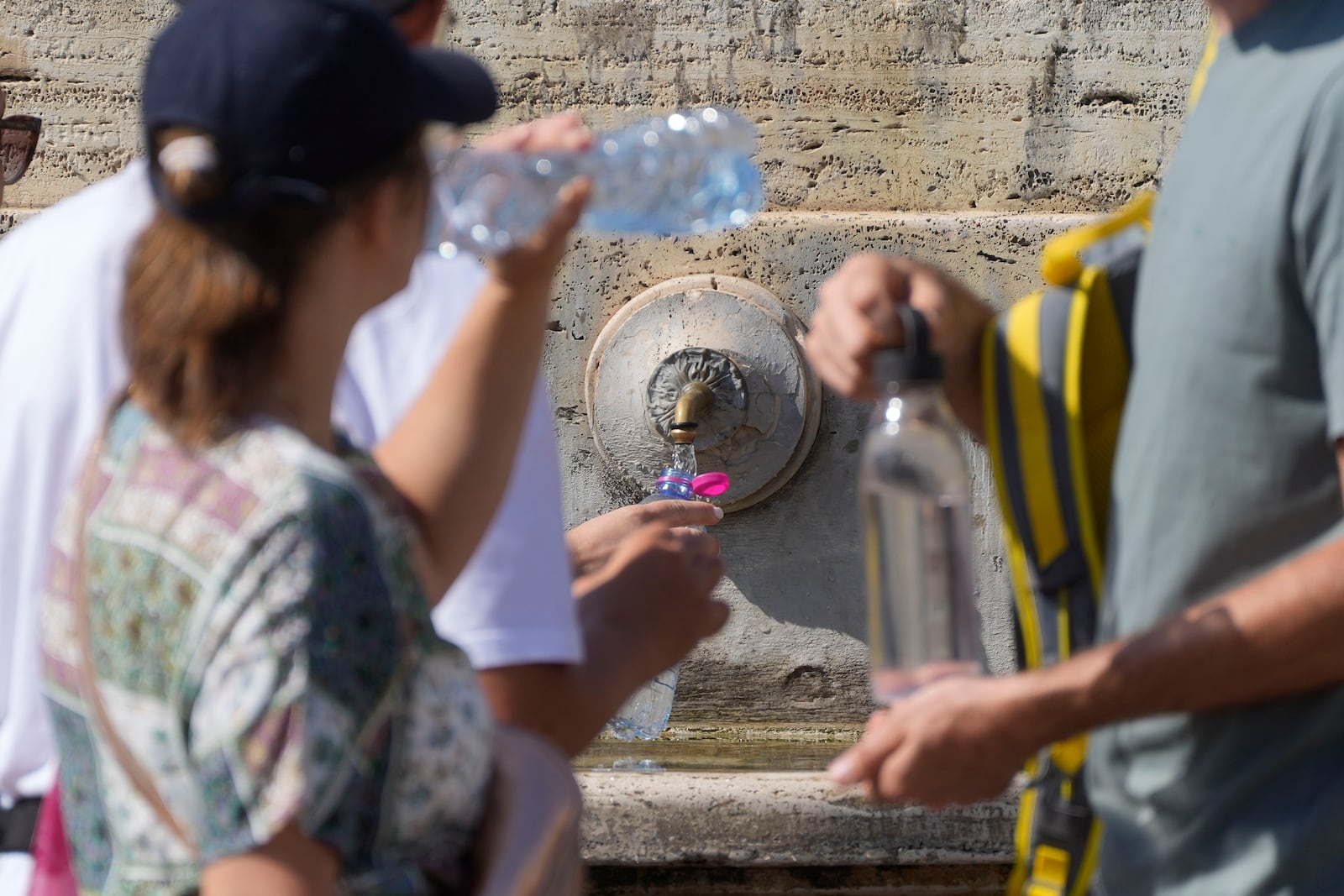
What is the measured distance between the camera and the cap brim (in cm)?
143

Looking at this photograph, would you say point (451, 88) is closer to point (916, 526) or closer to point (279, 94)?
point (279, 94)

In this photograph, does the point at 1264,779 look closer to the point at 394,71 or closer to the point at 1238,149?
the point at 1238,149

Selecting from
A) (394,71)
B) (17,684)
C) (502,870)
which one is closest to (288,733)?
(502,870)

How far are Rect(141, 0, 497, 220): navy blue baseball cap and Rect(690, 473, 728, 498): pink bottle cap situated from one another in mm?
2399

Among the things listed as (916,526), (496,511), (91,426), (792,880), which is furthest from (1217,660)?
(792,880)

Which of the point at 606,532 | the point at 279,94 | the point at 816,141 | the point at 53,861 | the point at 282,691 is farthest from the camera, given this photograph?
the point at 816,141

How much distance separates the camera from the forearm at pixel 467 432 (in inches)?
60.7

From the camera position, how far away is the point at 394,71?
4.55ft

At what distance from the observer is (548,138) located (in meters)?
1.59

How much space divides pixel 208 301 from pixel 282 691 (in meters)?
0.35

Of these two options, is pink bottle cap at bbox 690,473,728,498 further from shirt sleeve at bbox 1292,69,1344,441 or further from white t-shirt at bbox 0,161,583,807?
shirt sleeve at bbox 1292,69,1344,441

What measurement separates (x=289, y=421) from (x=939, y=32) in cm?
347

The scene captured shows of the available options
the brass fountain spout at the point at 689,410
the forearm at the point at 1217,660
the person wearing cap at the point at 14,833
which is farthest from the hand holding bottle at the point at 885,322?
the brass fountain spout at the point at 689,410

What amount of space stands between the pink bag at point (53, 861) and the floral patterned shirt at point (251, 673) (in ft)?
0.28
